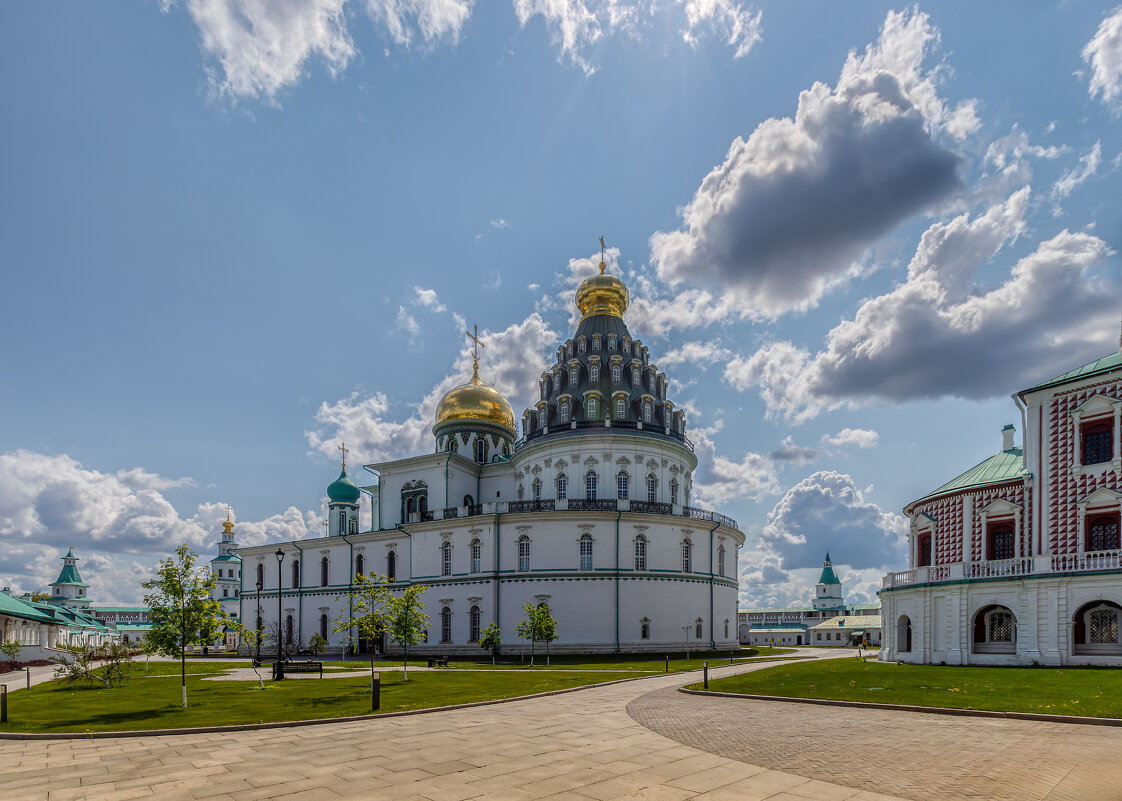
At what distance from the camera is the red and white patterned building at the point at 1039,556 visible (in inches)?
1163

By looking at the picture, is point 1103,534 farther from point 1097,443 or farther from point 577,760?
point 577,760

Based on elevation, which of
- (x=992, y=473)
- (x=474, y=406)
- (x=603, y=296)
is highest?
(x=603, y=296)

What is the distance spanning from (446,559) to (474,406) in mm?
15873

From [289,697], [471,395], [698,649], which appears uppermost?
[471,395]

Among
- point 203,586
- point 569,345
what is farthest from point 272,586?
point 203,586

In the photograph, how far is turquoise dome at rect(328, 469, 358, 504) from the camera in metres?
73.3

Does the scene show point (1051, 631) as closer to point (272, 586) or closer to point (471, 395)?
point (471, 395)

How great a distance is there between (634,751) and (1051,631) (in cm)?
2427

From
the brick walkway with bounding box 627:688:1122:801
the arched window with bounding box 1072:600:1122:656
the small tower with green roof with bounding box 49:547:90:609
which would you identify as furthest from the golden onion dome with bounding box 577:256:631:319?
the small tower with green roof with bounding box 49:547:90:609

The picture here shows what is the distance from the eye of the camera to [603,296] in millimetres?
62688

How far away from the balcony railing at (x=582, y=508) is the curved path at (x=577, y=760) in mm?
32792

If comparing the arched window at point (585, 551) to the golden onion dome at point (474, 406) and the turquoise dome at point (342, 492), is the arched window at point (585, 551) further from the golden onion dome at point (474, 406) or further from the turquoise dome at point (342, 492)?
the turquoise dome at point (342, 492)

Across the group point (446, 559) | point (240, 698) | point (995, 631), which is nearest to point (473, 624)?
point (446, 559)

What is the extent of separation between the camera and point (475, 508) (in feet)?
181
